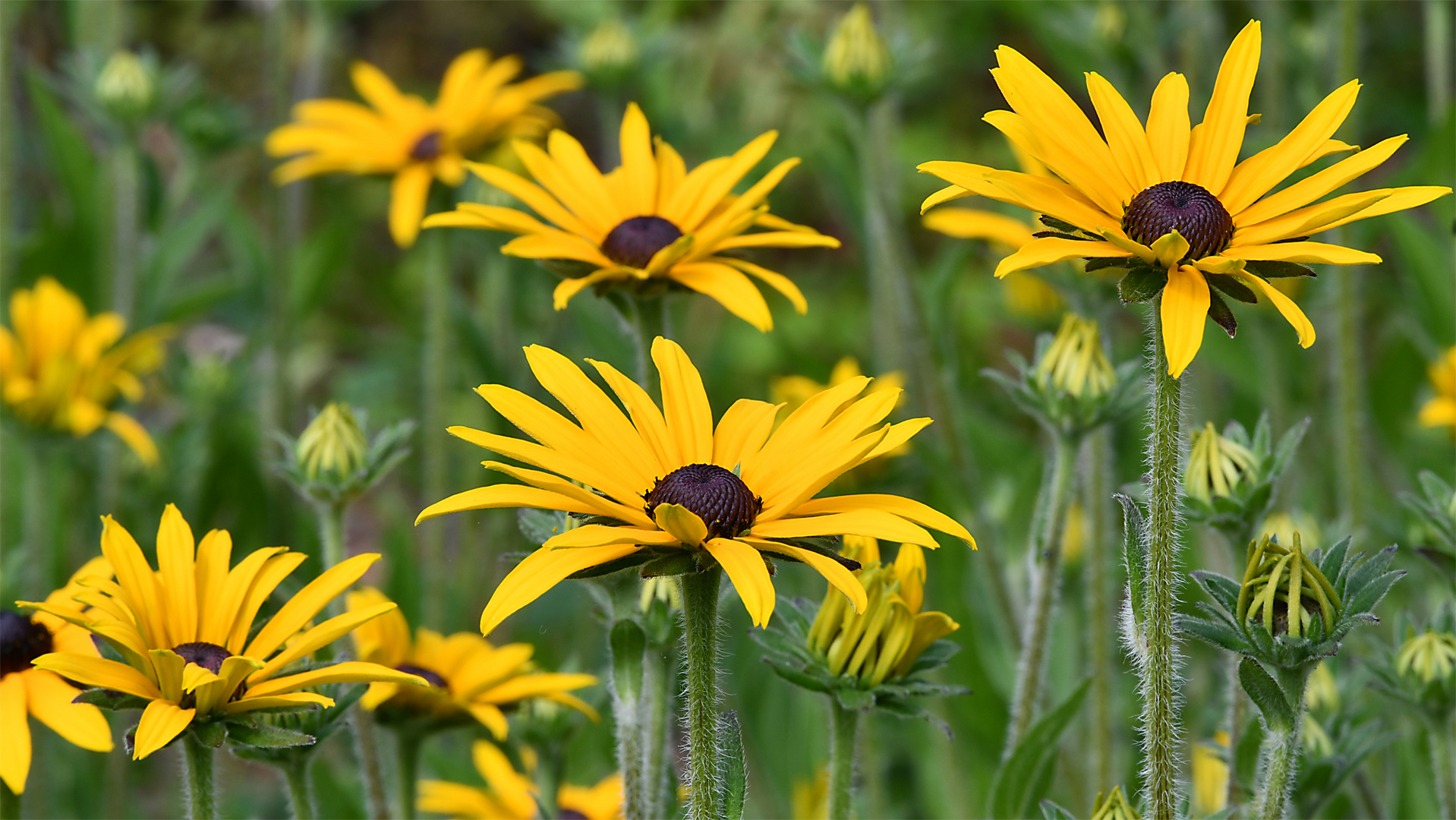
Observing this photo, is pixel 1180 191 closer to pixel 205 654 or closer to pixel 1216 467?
pixel 1216 467

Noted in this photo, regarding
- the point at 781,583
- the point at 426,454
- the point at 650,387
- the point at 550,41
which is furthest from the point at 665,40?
the point at 550,41

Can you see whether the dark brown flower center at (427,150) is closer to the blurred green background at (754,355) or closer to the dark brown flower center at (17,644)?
the blurred green background at (754,355)

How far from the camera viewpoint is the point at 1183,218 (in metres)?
0.99

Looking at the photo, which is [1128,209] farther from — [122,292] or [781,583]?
[122,292]

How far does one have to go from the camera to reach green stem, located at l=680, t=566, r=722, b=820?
0.98 meters

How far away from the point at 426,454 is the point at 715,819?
151cm

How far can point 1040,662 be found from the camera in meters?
1.50

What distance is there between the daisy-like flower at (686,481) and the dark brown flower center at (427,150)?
3.82 ft

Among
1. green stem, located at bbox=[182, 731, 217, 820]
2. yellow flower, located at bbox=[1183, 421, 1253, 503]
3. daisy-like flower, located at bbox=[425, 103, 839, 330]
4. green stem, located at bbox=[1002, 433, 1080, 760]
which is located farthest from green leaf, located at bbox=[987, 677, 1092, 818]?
green stem, located at bbox=[182, 731, 217, 820]

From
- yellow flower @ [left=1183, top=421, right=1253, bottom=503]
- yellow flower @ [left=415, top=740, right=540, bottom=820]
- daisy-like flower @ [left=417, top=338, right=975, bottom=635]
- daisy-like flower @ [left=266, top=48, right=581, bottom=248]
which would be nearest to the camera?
daisy-like flower @ [left=417, top=338, right=975, bottom=635]

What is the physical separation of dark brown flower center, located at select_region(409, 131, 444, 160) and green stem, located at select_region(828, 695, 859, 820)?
126 centimetres

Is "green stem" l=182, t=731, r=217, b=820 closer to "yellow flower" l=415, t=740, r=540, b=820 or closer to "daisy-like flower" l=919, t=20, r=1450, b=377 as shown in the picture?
"yellow flower" l=415, t=740, r=540, b=820

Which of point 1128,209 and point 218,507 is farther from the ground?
point 218,507

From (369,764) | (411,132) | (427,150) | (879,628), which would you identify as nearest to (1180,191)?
(879,628)
